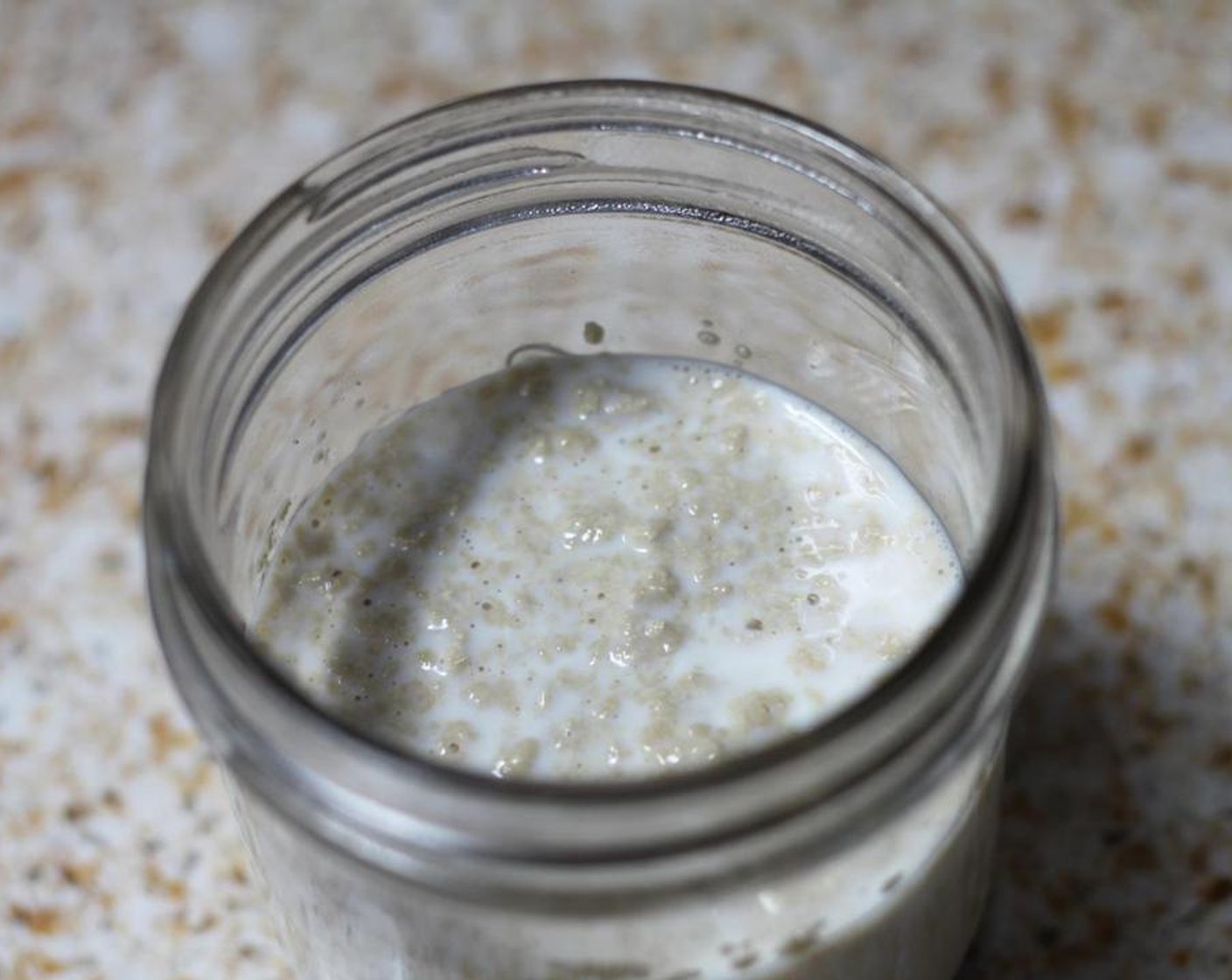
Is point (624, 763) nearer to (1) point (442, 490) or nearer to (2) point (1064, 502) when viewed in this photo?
(1) point (442, 490)

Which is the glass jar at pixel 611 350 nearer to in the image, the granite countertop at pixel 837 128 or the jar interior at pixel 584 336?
the jar interior at pixel 584 336

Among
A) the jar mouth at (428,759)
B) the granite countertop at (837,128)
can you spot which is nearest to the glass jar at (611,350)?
the jar mouth at (428,759)

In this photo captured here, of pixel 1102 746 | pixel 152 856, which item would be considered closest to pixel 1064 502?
pixel 1102 746

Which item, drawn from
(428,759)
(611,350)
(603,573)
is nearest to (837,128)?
(611,350)

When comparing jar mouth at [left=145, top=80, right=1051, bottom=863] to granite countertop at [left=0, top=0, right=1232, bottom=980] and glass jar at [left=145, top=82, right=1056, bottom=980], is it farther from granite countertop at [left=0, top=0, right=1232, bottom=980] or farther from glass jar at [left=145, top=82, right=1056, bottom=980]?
granite countertop at [left=0, top=0, right=1232, bottom=980]

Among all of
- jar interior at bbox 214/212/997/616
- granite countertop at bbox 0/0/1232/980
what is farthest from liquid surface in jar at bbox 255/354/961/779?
granite countertop at bbox 0/0/1232/980
